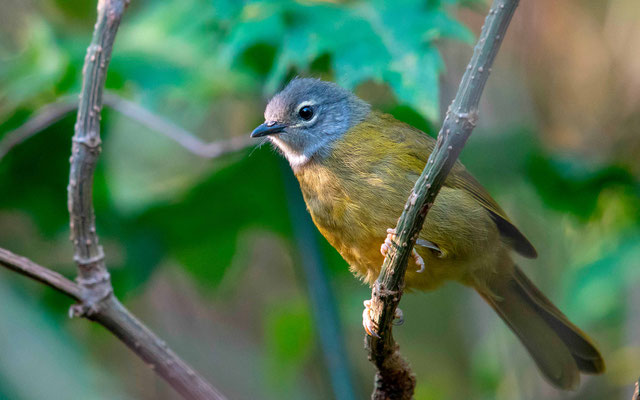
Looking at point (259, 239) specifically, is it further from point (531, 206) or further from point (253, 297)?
point (531, 206)

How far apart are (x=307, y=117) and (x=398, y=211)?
38.6 inches

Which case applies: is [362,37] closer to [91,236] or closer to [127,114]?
[127,114]

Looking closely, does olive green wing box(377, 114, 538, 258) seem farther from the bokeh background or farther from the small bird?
the bokeh background

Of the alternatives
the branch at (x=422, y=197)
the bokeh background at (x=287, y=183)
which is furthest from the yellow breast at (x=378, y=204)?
the branch at (x=422, y=197)

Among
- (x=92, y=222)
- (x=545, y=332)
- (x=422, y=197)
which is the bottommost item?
(x=545, y=332)

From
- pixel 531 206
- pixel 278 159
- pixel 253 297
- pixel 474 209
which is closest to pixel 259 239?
pixel 253 297

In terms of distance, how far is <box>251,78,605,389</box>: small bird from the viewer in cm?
279

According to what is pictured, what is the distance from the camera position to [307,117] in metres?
3.43

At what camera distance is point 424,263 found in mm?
2852

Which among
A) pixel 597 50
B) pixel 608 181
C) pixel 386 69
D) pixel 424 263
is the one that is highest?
pixel 597 50

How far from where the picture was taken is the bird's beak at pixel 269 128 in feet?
10.7

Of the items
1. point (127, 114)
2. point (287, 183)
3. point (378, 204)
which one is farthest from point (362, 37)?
point (127, 114)

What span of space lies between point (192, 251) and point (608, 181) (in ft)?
7.78

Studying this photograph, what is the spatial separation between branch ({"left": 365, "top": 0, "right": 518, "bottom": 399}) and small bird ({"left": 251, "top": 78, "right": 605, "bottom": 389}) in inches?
9.8
